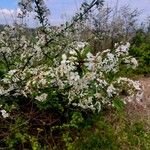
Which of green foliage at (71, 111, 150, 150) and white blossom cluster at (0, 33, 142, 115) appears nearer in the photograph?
white blossom cluster at (0, 33, 142, 115)

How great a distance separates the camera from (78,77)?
4051mm

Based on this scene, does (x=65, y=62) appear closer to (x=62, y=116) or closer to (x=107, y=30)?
(x=62, y=116)

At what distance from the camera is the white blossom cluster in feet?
13.3

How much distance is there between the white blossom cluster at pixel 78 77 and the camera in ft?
13.3

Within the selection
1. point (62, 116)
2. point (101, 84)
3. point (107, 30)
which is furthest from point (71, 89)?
point (107, 30)

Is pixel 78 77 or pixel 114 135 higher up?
pixel 78 77

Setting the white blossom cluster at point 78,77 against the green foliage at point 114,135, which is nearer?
the white blossom cluster at point 78,77

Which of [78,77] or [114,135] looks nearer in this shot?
[78,77]

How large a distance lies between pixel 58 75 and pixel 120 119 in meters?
2.21

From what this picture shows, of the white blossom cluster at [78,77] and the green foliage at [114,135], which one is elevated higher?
the white blossom cluster at [78,77]

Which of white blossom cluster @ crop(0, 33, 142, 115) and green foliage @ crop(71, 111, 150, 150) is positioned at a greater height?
white blossom cluster @ crop(0, 33, 142, 115)

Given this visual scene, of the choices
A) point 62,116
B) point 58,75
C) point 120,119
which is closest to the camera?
point 58,75

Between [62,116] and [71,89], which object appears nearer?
[71,89]

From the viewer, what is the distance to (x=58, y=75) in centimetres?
429
